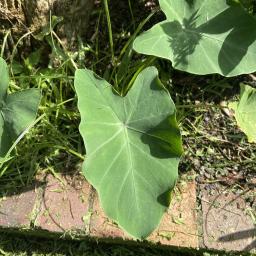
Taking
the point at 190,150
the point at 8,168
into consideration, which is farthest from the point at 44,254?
the point at 190,150

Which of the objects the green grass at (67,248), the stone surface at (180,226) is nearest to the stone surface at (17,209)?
the green grass at (67,248)

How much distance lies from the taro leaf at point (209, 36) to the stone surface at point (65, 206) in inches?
26.5

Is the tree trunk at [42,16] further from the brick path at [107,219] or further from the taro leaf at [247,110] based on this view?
the taro leaf at [247,110]

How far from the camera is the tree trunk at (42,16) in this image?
84.4 inches

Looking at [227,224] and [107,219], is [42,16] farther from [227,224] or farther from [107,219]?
[227,224]

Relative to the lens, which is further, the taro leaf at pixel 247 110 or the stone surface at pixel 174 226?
the stone surface at pixel 174 226

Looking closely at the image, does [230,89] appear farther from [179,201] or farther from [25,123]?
[25,123]

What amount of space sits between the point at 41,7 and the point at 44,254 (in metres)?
1.04

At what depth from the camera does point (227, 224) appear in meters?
2.07

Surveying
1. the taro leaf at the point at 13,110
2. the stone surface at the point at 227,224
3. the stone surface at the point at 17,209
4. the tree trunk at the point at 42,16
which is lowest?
the stone surface at the point at 227,224

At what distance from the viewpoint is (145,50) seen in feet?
6.04

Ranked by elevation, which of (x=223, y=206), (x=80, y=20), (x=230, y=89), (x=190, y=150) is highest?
(x=80, y=20)

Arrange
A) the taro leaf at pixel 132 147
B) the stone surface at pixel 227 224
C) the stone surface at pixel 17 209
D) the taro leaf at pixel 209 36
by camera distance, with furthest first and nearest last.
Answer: the stone surface at pixel 17 209, the stone surface at pixel 227 224, the taro leaf at pixel 209 36, the taro leaf at pixel 132 147

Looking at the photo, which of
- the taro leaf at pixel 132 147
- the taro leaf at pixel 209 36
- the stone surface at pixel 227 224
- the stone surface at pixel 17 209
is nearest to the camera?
the taro leaf at pixel 132 147
